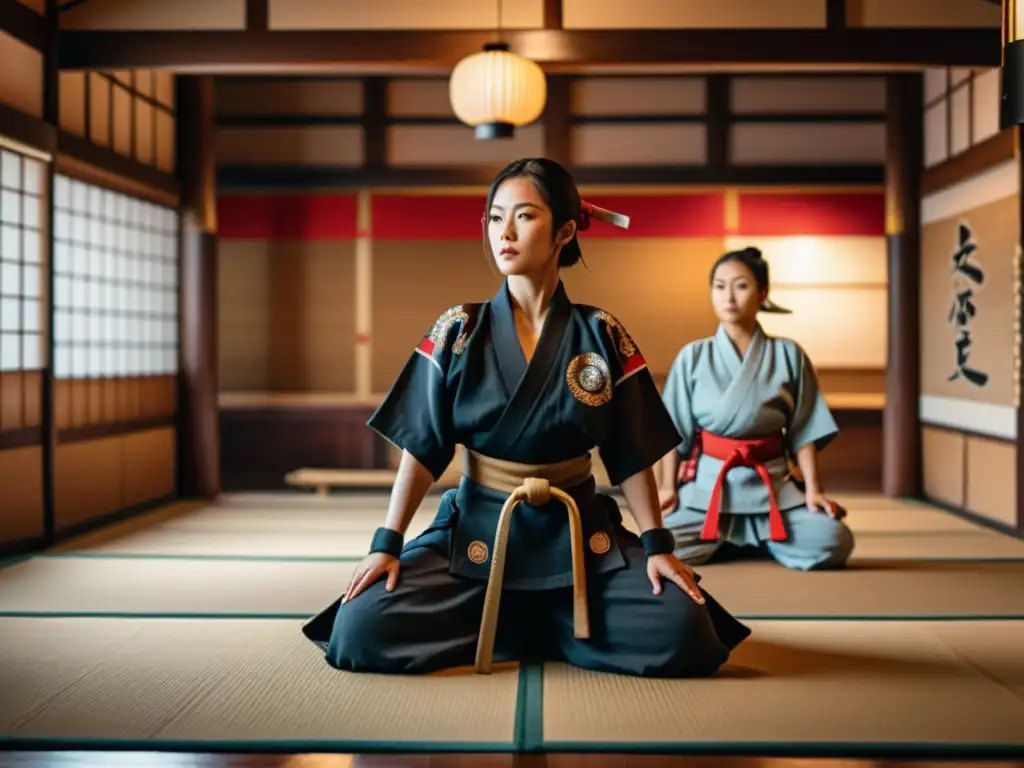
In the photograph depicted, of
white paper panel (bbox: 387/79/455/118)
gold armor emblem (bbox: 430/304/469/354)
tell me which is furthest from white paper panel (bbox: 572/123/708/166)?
gold armor emblem (bbox: 430/304/469/354)

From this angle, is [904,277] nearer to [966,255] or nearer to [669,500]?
[966,255]

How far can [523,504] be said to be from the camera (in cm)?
282

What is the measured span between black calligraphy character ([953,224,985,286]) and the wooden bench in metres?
3.36

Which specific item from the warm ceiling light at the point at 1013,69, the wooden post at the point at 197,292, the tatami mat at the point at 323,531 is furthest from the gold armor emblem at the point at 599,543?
the wooden post at the point at 197,292

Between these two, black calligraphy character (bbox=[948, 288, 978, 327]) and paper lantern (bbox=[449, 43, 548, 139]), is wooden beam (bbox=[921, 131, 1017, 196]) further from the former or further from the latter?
paper lantern (bbox=[449, 43, 548, 139])

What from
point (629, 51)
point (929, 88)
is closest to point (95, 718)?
point (629, 51)

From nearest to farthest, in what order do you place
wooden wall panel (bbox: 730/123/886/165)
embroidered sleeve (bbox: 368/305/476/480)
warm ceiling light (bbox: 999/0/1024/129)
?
1. warm ceiling light (bbox: 999/0/1024/129)
2. embroidered sleeve (bbox: 368/305/476/480)
3. wooden wall panel (bbox: 730/123/886/165)

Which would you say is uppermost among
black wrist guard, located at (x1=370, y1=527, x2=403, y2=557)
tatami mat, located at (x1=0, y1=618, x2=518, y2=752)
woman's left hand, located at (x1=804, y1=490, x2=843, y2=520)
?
black wrist guard, located at (x1=370, y1=527, x2=403, y2=557)

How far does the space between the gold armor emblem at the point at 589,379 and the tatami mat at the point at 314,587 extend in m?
1.07

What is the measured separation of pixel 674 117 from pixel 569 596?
472 cm

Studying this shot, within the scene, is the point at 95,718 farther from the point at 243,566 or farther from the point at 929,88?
the point at 929,88

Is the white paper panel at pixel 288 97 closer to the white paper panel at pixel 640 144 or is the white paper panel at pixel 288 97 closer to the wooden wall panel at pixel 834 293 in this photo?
the white paper panel at pixel 640 144

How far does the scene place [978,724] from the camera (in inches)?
92.0

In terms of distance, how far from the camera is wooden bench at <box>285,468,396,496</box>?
6.71 meters
